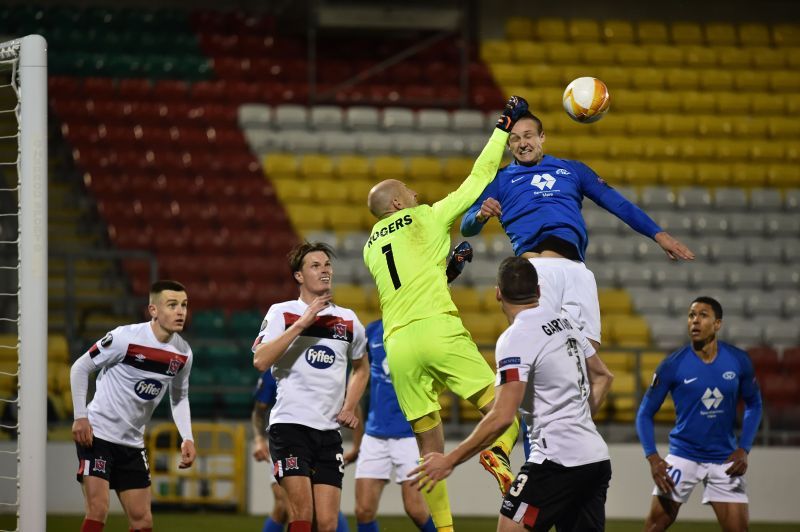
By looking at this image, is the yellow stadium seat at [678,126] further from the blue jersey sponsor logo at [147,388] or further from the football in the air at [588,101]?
the blue jersey sponsor logo at [147,388]

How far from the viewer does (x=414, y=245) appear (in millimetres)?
6781

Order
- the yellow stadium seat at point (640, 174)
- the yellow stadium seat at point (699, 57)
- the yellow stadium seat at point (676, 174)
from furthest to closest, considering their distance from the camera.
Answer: the yellow stadium seat at point (699, 57), the yellow stadium seat at point (676, 174), the yellow stadium seat at point (640, 174)

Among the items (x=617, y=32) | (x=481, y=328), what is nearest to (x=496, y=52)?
(x=617, y=32)

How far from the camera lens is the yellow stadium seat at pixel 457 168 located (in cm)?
1623

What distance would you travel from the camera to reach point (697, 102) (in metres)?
17.9

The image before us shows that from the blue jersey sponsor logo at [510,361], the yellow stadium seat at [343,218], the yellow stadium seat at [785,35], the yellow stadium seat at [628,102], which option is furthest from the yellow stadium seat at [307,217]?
the blue jersey sponsor logo at [510,361]

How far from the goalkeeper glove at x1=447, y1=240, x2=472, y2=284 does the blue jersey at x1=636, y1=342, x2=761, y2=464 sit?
2049 mm

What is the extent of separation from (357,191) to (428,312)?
9347 mm

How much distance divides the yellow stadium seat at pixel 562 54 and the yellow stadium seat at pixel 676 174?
245cm

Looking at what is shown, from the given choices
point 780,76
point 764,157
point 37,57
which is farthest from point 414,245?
point 780,76

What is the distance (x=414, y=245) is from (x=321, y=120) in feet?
34.0

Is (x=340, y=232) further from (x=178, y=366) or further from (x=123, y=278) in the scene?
(x=178, y=366)

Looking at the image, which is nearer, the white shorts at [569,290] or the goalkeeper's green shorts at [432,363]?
Answer: the goalkeeper's green shorts at [432,363]

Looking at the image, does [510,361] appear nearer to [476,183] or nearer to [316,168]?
[476,183]
